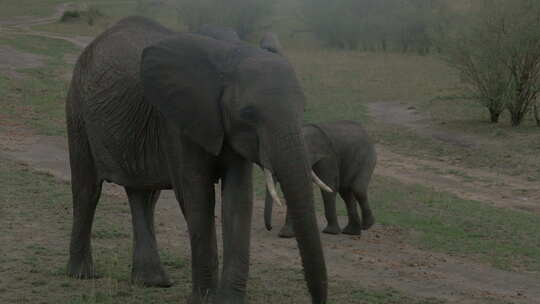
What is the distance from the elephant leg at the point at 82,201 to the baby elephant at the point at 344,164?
10.6 feet

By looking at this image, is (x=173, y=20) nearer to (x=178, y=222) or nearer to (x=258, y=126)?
(x=178, y=222)

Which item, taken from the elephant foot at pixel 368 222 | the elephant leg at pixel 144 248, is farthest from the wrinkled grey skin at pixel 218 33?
the elephant foot at pixel 368 222

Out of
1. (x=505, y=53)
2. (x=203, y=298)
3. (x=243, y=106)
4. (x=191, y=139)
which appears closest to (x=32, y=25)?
(x=505, y=53)

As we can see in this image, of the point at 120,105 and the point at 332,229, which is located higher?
the point at 120,105

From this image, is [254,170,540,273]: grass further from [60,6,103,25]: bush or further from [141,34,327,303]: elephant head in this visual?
[60,6,103,25]: bush

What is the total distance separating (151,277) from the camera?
22.6 feet

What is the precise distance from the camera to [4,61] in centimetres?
2552

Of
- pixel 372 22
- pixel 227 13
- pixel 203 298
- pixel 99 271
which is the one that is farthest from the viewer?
pixel 372 22

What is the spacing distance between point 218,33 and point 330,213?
14.7 ft

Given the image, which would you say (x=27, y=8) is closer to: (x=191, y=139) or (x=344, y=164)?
(x=344, y=164)

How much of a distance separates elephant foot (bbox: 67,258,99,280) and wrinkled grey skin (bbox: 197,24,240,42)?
2.30 metres

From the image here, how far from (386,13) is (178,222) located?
41.7 meters

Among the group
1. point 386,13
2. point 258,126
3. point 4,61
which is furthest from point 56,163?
point 386,13

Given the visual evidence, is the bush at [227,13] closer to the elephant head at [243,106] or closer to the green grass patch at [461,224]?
the green grass patch at [461,224]
